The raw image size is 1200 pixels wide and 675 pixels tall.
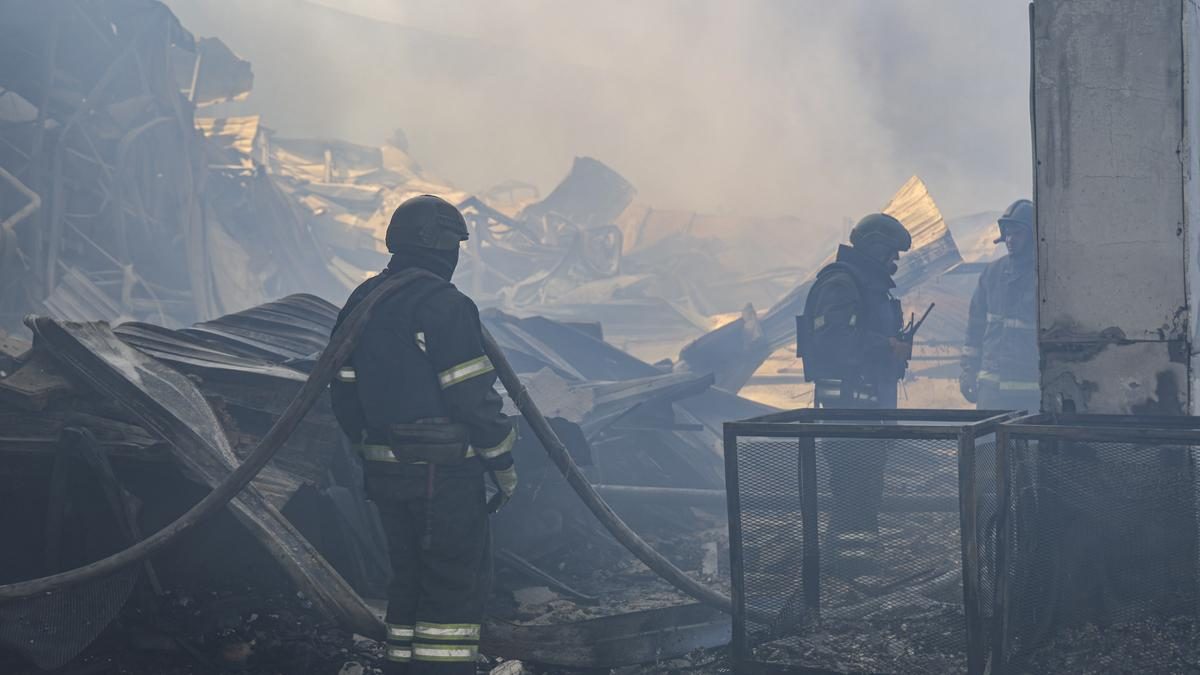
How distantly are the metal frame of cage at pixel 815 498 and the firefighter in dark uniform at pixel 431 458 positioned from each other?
0.89 meters

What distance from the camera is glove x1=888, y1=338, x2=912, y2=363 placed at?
21.1ft

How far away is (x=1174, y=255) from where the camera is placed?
3805 mm

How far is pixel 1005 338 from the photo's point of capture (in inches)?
314

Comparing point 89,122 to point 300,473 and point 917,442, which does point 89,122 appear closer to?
point 300,473

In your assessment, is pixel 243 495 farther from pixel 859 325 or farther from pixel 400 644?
pixel 859 325

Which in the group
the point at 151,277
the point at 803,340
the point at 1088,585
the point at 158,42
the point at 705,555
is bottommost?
the point at 705,555

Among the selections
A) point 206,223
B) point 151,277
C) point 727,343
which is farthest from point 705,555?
point 206,223

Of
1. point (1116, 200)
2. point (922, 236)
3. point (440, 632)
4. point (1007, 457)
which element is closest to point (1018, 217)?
point (1116, 200)

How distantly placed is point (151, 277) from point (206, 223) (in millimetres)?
1641

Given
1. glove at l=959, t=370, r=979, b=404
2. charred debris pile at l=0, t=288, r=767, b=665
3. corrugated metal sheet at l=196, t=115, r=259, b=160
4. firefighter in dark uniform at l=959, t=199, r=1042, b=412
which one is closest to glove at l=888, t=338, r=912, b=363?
charred debris pile at l=0, t=288, r=767, b=665

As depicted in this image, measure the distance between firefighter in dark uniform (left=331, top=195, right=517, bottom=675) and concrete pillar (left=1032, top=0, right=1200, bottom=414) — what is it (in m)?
2.30

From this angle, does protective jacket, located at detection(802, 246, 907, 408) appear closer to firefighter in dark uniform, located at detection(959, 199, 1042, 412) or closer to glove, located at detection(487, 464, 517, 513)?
firefighter in dark uniform, located at detection(959, 199, 1042, 412)

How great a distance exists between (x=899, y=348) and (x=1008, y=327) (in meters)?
2.02

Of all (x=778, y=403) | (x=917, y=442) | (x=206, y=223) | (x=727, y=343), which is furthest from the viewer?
(x=206, y=223)
